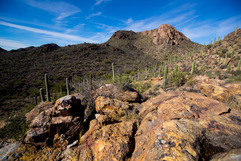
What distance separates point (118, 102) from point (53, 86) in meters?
15.2

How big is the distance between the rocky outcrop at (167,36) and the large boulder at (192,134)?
50422 mm

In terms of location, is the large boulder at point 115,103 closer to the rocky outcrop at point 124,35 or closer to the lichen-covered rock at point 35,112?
the lichen-covered rock at point 35,112

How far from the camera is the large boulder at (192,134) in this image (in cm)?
165

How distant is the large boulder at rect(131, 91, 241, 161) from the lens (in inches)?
64.8

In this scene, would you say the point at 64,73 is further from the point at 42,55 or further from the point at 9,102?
the point at 42,55

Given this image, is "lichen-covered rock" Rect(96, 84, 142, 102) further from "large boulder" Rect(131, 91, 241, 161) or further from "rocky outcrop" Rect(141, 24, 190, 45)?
"rocky outcrop" Rect(141, 24, 190, 45)

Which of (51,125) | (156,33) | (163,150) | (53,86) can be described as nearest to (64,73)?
(53,86)

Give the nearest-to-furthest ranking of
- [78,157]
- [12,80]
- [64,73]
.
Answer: [78,157]
[12,80]
[64,73]

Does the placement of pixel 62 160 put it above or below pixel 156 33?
below

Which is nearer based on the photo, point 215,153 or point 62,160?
point 215,153

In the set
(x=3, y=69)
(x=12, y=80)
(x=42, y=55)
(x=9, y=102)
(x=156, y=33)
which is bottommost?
(x=9, y=102)

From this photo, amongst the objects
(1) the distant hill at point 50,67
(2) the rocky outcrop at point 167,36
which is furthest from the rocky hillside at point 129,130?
(2) the rocky outcrop at point 167,36

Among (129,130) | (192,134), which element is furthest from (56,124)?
(192,134)

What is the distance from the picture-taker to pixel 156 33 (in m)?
51.7
